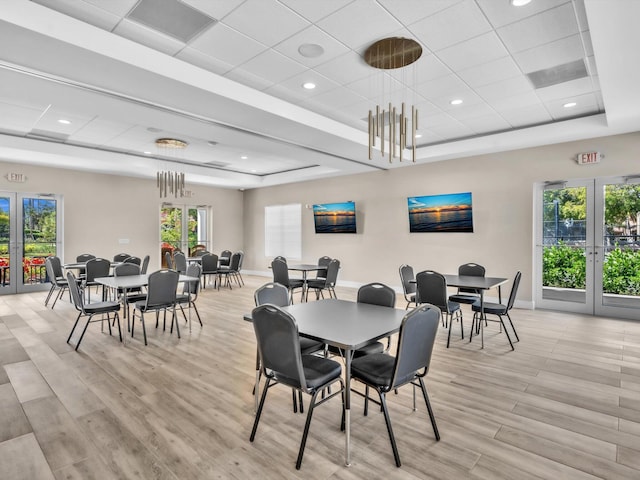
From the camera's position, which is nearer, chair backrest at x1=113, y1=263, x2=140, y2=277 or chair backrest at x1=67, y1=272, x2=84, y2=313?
chair backrest at x1=67, y1=272, x2=84, y2=313

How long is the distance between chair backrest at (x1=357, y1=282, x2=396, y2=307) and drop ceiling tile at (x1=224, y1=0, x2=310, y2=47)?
252cm

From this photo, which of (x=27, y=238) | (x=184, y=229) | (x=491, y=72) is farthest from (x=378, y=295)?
(x=184, y=229)

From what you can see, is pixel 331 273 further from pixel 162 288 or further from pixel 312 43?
pixel 312 43

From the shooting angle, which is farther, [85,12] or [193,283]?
[193,283]

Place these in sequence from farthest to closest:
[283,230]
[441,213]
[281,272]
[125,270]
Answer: [283,230] < [441,213] < [281,272] < [125,270]

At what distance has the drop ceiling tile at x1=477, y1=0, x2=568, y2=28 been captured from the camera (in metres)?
3.00

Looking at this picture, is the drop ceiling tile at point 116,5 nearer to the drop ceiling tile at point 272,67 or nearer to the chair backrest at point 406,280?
the drop ceiling tile at point 272,67

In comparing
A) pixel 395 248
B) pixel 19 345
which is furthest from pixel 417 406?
pixel 395 248

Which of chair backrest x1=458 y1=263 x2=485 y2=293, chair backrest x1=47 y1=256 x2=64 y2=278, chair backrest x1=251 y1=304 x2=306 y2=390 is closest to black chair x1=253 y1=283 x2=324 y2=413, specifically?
chair backrest x1=251 y1=304 x2=306 y2=390

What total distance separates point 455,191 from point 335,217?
10.7 ft

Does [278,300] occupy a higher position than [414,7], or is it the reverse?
[414,7]

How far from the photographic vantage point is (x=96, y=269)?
653 centimetres

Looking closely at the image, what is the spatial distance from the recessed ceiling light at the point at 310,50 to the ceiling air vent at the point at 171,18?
90 cm

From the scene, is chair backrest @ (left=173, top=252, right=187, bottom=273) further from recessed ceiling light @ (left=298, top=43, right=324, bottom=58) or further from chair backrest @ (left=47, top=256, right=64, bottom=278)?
recessed ceiling light @ (left=298, top=43, right=324, bottom=58)
